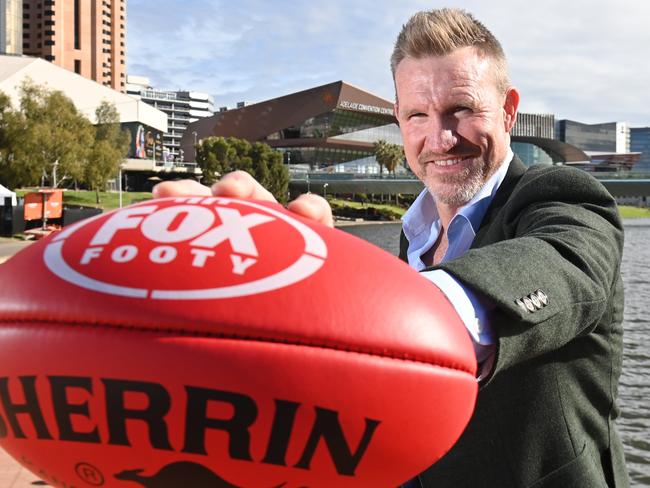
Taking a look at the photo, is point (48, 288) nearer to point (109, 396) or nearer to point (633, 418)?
point (109, 396)

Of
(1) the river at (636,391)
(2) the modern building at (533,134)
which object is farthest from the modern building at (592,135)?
(1) the river at (636,391)

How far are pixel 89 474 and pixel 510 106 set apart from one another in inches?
55.8

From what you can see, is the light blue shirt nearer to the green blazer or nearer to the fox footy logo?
the green blazer

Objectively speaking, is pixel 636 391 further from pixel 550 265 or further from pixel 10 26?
pixel 10 26

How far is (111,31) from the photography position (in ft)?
359

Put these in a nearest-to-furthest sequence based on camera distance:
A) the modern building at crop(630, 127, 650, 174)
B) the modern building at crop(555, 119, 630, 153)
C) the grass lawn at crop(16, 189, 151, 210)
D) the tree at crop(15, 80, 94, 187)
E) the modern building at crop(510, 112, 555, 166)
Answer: the tree at crop(15, 80, 94, 187)
the grass lawn at crop(16, 189, 151, 210)
the modern building at crop(510, 112, 555, 166)
the modern building at crop(555, 119, 630, 153)
the modern building at crop(630, 127, 650, 174)

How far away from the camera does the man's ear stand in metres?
1.75

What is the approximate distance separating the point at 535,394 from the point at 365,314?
57 centimetres

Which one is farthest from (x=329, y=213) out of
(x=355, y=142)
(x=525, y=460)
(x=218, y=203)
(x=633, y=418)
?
(x=355, y=142)

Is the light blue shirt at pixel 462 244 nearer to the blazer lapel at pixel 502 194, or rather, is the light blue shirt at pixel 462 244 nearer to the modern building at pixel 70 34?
the blazer lapel at pixel 502 194

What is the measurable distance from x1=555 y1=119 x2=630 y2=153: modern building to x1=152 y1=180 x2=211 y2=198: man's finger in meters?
169

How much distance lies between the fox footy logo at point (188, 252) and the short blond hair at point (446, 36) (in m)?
0.75

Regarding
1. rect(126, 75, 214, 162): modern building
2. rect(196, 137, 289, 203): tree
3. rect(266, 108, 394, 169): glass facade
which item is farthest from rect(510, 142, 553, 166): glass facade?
rect(126, 75, 214, 162): modern building

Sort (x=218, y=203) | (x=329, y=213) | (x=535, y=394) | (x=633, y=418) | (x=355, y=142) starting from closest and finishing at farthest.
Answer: (x=218, y=203)
(x=329, y=213)
(x=535, y=394)
(x=633, y=418)
(x=355, y=142)
